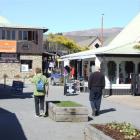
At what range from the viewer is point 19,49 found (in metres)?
59.4

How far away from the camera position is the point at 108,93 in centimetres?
2916

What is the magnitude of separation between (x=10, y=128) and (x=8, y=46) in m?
45.5

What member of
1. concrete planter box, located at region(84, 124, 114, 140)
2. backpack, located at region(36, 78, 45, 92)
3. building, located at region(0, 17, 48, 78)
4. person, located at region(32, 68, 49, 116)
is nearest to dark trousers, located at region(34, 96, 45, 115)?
person, located at region(32, 68, 49, 116)

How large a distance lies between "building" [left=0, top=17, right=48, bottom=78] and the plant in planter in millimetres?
47443

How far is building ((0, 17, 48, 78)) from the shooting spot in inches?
2319

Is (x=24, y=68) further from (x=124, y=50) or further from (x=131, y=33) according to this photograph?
(x=124, y=50)

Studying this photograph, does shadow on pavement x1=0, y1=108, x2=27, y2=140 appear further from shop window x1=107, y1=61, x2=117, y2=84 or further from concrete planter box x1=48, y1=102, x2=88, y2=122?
shop window x1=107, y1=61, x2=117, y2=84

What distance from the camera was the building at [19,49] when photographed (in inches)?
2319

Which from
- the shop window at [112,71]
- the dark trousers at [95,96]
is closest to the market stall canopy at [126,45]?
the shop window at [112,71]

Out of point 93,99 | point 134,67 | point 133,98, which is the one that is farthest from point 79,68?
point 93,99

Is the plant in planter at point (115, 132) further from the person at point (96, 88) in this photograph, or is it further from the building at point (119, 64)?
the building at point (119, 64)

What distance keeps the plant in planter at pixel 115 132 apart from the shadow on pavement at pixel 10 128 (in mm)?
2270

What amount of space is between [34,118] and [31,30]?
4355 cm

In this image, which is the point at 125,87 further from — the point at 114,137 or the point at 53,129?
the point at 114,137
